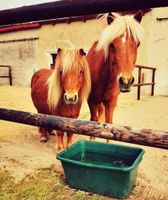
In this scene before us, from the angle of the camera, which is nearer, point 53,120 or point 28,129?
point 53,120

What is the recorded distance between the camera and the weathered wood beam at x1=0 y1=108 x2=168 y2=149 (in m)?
1.23

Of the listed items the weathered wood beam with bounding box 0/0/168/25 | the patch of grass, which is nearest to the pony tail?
the patch of grass

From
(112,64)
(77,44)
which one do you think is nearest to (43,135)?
(112,64)

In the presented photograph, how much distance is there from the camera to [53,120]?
145 cm

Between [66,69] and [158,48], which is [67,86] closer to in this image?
[66,69]

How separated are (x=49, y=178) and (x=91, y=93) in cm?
134

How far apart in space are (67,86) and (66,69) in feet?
0.65

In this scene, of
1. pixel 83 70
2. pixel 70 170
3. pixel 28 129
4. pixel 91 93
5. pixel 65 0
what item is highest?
pixel 65 0

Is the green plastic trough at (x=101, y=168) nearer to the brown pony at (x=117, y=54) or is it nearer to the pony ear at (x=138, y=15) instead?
the brown pony at (x=117, y=54)

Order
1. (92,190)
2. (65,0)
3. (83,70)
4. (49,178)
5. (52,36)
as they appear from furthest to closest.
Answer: (52,36) < (83,70) < (49,178) < (92,190) < (65,0)

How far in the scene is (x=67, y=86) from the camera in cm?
279

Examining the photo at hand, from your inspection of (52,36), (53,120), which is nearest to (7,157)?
(53,120)

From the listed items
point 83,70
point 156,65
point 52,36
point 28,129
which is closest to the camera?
point 83,70

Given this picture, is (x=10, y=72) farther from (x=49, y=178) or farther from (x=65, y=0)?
(x=65, y=0)
